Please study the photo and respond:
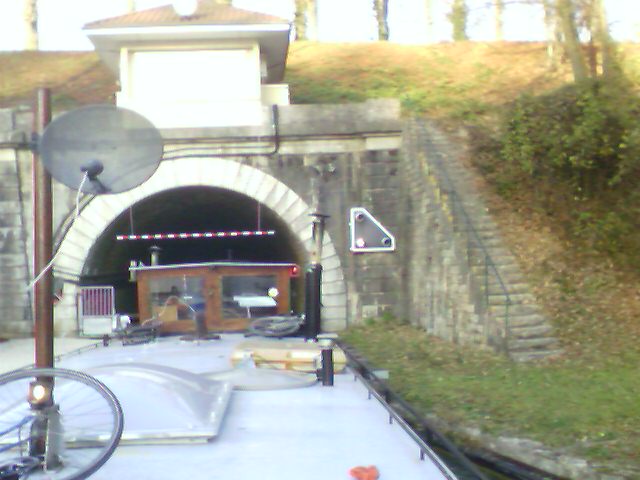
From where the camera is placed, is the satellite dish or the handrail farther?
the handrail

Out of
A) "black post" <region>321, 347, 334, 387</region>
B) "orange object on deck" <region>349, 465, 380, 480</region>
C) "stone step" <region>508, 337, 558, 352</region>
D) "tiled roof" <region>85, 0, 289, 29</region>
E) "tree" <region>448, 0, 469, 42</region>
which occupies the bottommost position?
"stone step" <region>508, 337, 558, 352</region>

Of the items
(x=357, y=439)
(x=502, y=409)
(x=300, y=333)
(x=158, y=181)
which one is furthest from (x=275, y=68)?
(x=357, y=439)

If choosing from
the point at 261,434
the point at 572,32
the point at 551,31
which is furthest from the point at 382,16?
the point at 261,434

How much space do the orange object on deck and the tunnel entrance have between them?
12.1m

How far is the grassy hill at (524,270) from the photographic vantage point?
756 cm

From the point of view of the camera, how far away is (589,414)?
24.4ft

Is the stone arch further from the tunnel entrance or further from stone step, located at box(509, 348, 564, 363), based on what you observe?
stone step, located at box(509, 348, 564, 363)

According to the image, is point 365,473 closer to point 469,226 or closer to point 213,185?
point 469,226

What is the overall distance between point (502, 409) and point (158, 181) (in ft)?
31.0

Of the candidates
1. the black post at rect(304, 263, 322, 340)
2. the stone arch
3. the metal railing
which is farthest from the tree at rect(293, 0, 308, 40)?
the metal railing

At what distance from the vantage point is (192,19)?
15695 mm

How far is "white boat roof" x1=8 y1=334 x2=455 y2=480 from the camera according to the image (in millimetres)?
3629

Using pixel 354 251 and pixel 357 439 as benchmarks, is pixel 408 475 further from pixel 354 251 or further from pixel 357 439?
pixel 354 251

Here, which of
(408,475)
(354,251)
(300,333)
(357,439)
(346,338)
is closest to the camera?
(408,475)
